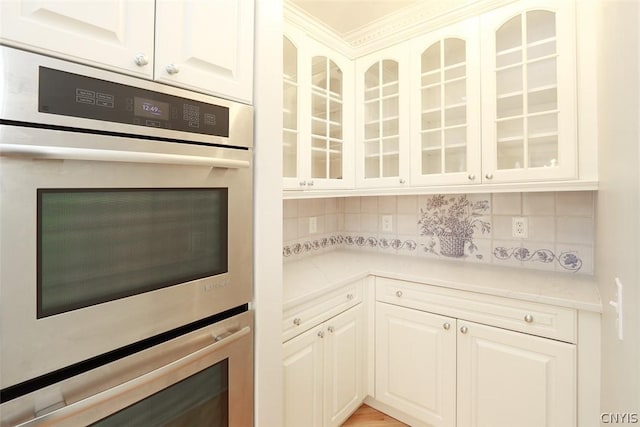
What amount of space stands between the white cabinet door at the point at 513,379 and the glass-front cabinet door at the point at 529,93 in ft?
2.51

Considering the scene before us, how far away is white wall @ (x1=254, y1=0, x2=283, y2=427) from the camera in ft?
3.17

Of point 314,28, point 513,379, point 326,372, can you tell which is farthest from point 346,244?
point 314,28

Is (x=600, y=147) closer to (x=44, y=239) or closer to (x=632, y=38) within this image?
(x=632, y=38)

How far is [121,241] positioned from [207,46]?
1.84 ft

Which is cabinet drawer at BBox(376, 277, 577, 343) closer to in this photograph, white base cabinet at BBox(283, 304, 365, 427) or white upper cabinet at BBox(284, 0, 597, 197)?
white base cabinet at BBox(283, 304, 365, 427)

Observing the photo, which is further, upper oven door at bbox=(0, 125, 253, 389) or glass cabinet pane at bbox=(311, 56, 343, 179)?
glass cabinet pane at bbox=(311, 56, 343, 179)

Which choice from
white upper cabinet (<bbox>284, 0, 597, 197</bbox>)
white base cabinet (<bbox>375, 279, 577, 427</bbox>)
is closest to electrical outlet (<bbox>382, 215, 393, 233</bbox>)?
white upper cabinet (<bbox>284, 0, 597, 197</bbox>)

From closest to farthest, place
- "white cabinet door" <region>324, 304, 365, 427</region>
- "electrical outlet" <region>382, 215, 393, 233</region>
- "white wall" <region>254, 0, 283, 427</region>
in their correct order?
"white wall" <region>254, 0, 283, 427</region> < "white cabinet door" <region>324, 304, 365, 427</region> < "electrical outlet" <region>382, 215, 393, 233</region>

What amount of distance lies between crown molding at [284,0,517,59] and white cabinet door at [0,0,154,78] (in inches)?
40.9

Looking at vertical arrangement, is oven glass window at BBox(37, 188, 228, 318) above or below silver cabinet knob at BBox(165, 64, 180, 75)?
below

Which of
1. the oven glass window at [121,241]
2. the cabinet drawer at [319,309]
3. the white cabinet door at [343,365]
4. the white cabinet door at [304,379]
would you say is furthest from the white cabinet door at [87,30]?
the white cabinet door at [343,365]

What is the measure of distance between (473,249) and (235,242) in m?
1.58

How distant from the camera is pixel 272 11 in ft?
3.25

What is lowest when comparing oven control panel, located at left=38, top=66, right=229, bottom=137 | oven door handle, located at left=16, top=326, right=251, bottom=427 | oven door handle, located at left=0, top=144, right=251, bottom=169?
oven door handle, located at left=16, top=326, right=251, bottom=427
